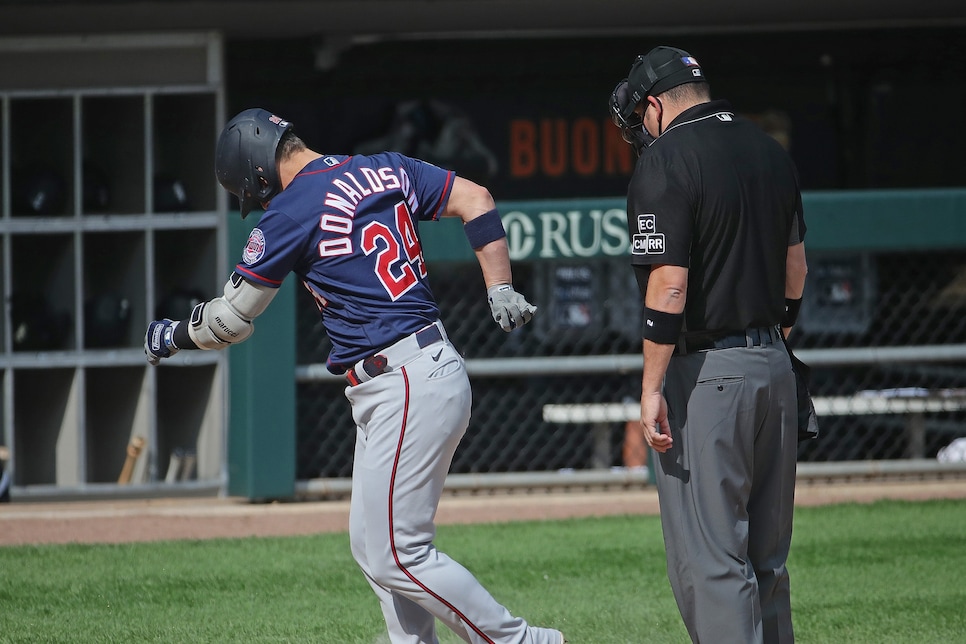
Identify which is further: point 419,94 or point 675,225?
point 419,94

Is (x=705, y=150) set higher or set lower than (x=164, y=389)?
higher

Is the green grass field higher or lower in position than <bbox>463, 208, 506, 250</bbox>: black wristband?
lower

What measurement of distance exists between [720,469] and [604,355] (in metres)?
4.74

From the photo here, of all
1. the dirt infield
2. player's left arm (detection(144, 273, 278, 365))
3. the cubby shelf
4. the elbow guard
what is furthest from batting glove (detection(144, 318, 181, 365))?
the cubby shelf

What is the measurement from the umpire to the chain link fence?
14.8 ft

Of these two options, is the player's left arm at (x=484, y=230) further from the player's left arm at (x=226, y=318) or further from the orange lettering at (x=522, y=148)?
the orange lettering at (x=522, y=148)

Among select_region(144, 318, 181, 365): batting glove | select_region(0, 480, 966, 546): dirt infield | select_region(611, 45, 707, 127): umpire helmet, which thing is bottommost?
select_region(0, 480, 966, 546): dirt infield

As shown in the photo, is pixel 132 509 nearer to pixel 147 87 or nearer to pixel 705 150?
pixel 147 87

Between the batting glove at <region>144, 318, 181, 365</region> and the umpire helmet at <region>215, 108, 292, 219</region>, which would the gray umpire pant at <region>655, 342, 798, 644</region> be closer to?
the umpire helmet at <region>215, 108, 292, 219</region>

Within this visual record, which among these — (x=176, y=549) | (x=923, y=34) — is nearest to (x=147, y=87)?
(x=176, y=549)

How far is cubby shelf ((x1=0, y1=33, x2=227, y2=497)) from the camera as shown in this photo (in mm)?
7332

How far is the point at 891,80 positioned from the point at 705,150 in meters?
6.60

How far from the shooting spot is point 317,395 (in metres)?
7.89

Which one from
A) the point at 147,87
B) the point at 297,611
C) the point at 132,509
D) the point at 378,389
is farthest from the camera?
the point at 147,87
